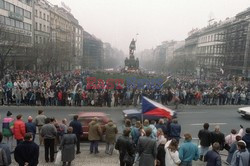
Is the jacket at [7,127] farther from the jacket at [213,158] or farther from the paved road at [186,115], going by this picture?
the jacket at [213,158]

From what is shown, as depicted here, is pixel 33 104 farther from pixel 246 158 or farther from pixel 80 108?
pixel 246 158

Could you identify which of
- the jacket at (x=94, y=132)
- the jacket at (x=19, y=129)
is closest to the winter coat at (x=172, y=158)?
the jacket at (x=94, y=132)

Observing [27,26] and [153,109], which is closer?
[153,109]

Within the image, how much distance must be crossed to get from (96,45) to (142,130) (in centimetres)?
11880

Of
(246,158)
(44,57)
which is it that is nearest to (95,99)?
(246,158)

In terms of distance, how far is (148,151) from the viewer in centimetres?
661

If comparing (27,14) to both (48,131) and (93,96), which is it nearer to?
(93,96)

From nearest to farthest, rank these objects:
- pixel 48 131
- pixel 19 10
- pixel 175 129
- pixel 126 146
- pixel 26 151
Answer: pixel 26 151, pixel 126 146, pixel 48 131, pixel 175 129, pixel 19 10

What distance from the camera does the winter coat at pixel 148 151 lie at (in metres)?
6.58

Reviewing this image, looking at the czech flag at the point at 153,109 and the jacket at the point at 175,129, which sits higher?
the czech flag at the point at 153,109

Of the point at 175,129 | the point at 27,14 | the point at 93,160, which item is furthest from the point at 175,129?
the point at 27,14

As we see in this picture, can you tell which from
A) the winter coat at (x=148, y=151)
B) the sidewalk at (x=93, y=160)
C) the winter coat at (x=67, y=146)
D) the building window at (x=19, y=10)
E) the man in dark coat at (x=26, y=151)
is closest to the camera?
the man in dark coat at (x=26, y=151)

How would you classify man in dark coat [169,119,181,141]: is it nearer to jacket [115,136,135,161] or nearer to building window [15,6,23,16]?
jacket [115,136,135,161]

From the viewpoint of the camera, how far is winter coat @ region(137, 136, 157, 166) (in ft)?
21.6
